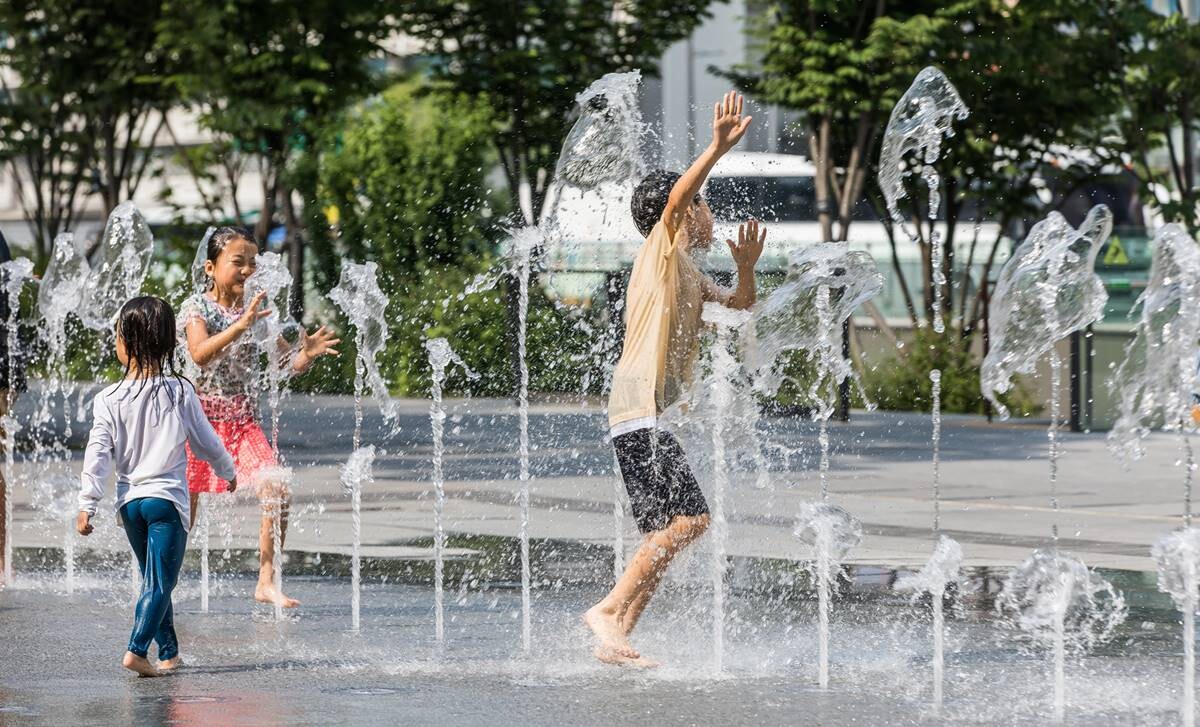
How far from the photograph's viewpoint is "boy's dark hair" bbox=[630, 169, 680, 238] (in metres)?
6.49

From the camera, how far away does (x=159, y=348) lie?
6426mm

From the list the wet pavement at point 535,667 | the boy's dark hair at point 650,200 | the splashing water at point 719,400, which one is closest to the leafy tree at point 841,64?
the wet pavement at point 535,667

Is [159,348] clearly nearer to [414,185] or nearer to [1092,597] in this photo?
[1092,597]

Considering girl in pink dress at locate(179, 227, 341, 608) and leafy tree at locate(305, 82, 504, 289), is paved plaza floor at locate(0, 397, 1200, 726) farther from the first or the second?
leafy tree at locate(305, 82, 504, 289)

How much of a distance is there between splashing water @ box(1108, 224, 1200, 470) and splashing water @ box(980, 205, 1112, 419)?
36 cm

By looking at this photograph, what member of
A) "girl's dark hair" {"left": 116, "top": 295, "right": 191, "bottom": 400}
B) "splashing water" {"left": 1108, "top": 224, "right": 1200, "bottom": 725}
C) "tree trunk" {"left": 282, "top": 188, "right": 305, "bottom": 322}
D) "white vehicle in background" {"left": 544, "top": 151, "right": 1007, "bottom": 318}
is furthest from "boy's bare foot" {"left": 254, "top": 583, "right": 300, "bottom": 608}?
"tree trunk" {"left": 282, "top": 188, "right": 305, "bottom": 322}

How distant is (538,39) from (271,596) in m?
14.2

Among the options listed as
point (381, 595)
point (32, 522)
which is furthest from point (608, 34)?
point (381, 595)

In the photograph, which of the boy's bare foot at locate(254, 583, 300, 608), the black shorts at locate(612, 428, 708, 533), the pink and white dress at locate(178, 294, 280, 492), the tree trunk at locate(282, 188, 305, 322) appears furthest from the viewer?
the tree trunk at locate(282, 188, 305, 322)

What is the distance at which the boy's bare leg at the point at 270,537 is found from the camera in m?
7.86

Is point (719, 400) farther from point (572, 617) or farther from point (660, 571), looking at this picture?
point (660, 571)

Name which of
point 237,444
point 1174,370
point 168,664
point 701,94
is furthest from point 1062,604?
point 701,94

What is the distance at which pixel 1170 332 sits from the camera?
635cm

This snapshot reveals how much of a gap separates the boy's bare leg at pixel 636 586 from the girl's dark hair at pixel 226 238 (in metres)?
2.43
